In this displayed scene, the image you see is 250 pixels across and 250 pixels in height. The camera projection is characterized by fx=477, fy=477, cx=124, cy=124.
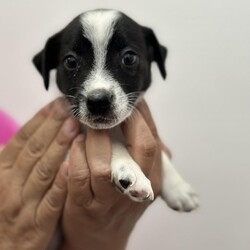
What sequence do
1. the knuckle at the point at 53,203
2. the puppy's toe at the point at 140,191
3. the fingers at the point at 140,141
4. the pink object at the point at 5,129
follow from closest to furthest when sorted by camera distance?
1. the puppy's toe at the point at 140,191
2. the fingers at the point at 140,141
3. the knuckle at the point at 53,203
4. the pink object at the point at 5,129

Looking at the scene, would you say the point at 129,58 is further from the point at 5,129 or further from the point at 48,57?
the point at 5,129

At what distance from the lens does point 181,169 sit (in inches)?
104

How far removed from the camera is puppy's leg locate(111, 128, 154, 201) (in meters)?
1.41

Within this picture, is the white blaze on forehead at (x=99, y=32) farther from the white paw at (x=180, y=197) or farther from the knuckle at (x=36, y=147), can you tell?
the white paw at (x=180, y=197)

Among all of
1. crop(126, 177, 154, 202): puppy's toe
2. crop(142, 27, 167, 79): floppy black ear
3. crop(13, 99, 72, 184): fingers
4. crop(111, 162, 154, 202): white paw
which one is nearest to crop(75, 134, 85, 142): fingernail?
crop(13, 99, 72, 184): fingers

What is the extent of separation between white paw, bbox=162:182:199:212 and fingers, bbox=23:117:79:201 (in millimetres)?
Answer: 425

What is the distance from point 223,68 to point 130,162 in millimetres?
1202

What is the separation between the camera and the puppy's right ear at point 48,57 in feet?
6.18

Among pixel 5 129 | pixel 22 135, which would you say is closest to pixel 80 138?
pixel 22 135

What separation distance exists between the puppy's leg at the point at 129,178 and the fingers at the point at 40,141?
0.28 metres

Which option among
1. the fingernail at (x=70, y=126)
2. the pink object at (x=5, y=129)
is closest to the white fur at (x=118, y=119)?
the fingernail at (x=70, y=126)

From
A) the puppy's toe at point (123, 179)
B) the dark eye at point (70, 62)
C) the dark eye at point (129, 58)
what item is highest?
the dark eye at point (70, 62)

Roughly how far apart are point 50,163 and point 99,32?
51 cm

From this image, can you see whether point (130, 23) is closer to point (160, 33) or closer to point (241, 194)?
point (160, 33)
